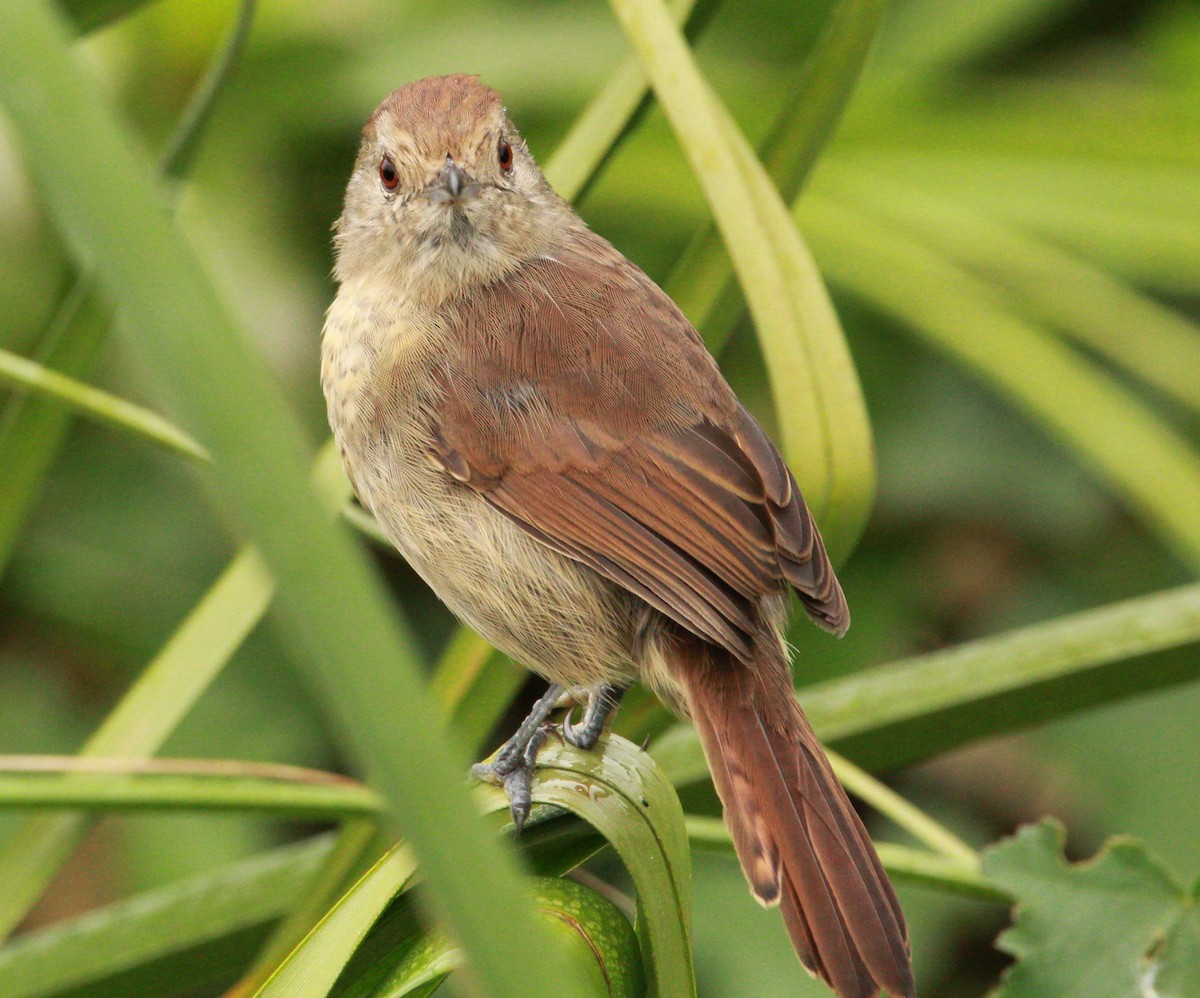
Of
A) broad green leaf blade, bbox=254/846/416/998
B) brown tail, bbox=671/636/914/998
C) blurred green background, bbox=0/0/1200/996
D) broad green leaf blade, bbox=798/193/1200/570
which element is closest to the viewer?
broad green leaf blade, bbox=254/846/416/998

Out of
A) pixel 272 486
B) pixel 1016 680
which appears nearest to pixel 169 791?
pixel 1016 680

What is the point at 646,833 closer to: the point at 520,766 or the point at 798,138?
the point at 520,766

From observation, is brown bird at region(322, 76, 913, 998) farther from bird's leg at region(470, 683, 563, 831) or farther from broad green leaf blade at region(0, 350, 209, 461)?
broad green leaf blade at region(0, 350, 209, 461)

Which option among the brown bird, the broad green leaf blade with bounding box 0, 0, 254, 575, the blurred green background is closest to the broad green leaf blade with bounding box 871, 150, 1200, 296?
the blurred green background

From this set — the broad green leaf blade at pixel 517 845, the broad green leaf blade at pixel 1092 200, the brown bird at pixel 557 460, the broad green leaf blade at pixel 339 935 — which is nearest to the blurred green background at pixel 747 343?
the broad green leaf blade at pixel 1092 200

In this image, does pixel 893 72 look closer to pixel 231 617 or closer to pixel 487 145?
A: pixel 487 145

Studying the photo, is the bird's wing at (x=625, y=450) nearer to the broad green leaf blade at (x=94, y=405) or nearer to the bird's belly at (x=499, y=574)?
the bird's belly at (x=499, y=574)

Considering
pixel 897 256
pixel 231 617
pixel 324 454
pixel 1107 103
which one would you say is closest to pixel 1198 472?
pixel 897 256
